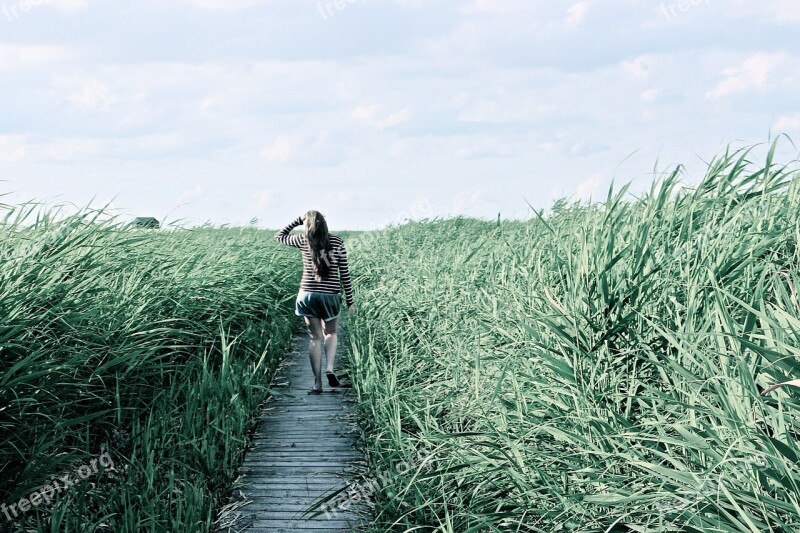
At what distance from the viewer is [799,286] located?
3.26m

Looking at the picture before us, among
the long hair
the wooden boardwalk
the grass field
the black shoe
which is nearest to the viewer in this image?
the grass field

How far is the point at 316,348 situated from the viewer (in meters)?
6.88

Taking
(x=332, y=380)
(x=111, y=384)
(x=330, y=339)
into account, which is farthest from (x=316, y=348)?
(x=111, y=384)

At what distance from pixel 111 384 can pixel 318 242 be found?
259cm

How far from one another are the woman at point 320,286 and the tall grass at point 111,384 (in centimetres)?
72

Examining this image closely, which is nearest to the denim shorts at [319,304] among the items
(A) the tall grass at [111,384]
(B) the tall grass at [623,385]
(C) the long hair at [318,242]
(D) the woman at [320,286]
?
(D) the woman at [320,286]

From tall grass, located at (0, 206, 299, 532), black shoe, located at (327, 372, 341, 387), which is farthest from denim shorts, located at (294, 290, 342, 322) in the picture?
tall grass, located at (0, 206, 299, 532)

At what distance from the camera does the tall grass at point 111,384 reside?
3920 millimetres

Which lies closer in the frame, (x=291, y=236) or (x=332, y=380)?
(x=332, y=380)

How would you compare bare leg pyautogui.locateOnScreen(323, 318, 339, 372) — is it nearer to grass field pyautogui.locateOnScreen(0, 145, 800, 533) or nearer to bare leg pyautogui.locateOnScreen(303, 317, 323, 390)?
bare leg pyautogui.locateOnScreen(303, 317, 323, 390)

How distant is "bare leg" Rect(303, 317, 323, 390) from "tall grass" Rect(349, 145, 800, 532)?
953mm

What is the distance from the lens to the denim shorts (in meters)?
6.93

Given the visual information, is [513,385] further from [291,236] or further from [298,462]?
[291,236]

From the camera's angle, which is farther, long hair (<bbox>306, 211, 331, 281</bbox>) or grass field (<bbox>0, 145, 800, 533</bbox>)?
long hair (<bbox>306, 211, 331, 281</bbox>)
